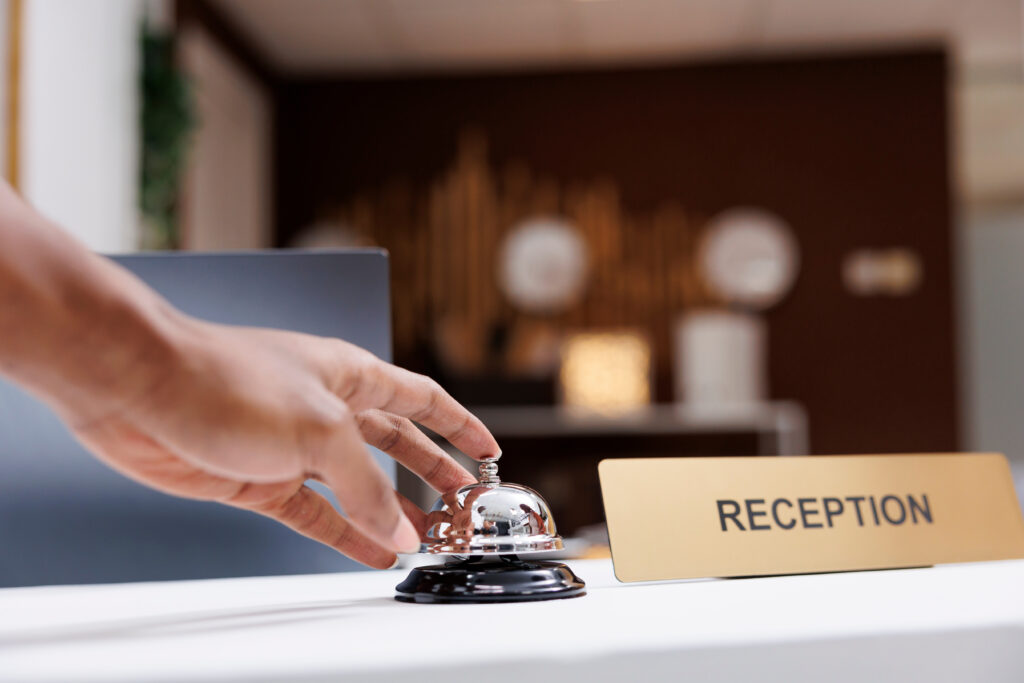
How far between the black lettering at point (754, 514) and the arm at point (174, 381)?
231 mm

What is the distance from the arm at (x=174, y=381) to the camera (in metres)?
0.34

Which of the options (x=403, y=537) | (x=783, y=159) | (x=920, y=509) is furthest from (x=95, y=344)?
(x=783, y=159)

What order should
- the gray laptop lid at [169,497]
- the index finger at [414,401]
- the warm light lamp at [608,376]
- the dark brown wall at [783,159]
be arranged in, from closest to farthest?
the index finger at [414,401] < the gray laptop lid at [169,497] < the warm light lamp at [608,376] < the dark brown wall at [783,159]

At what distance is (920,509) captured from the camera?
619 millimetres

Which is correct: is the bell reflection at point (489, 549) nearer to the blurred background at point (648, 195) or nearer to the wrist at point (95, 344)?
the wrist at point (95, 344)

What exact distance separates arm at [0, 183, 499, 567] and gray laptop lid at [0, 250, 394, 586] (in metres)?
0.29

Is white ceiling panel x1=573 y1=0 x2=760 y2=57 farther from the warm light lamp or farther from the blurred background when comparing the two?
the warm light lamp

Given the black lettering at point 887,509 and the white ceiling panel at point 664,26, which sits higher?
the white ceiling panel at point 664,26

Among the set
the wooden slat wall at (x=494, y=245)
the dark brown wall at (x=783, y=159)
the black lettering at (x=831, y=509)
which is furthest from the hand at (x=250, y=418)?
the dark brown wall at (x=783, y=159)

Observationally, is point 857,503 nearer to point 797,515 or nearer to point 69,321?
point 797,515

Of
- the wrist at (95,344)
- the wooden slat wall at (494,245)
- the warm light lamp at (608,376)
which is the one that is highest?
the wooden slat wall at (494,245)

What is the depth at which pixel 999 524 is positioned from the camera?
0.64m

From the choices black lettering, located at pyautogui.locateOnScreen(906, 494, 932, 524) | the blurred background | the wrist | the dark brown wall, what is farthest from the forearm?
the dark brown wall

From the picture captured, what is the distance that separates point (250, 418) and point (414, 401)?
0.44 ft
